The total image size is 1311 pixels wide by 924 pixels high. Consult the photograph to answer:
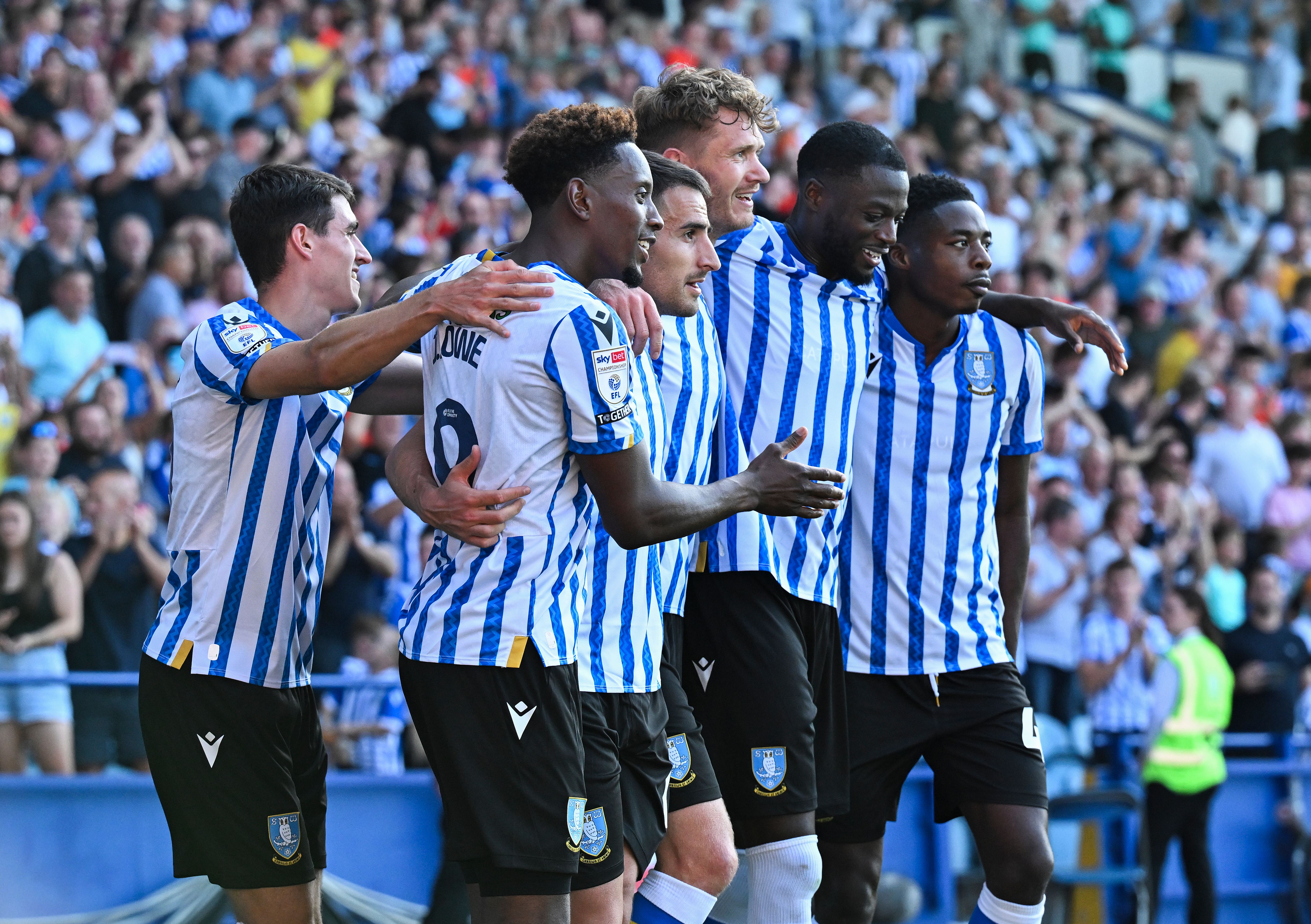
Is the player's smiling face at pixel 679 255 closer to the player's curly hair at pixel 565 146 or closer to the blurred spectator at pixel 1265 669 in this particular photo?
the player's curly hair at pixel 565 146

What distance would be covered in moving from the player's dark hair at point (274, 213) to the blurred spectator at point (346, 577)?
392cm

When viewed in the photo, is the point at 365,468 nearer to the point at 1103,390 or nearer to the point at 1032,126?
the point at 1103,390

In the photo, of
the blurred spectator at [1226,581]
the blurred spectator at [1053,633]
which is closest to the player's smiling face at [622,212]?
the blurred spectator at [1053,633]

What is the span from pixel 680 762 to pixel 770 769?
0.30 m

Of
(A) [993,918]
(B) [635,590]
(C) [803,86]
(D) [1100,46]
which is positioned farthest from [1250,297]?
(B) [635,590]

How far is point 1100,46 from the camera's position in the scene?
21.2m

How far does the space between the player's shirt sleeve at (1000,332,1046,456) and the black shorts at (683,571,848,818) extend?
1.01 m

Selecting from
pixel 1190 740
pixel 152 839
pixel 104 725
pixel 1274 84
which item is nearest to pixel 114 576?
pixel 104 725

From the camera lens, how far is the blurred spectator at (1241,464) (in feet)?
41.2

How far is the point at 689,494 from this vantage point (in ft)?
12.3

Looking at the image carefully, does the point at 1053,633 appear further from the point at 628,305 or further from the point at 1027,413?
the point at 628,305

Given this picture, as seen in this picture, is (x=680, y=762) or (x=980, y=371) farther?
(x=980, y=371)

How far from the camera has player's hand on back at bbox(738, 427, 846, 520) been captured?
152 inches

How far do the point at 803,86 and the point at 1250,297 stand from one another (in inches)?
187
